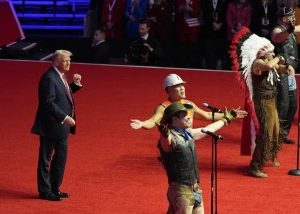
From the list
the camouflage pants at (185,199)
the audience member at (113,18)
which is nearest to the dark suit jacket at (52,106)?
the camouflage pants at (185,199)

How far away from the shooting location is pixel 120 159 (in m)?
13.7

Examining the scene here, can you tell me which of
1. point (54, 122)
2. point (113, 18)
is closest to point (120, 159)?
point (54, 122)

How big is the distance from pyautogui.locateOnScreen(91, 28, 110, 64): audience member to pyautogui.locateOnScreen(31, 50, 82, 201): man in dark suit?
30.6ft

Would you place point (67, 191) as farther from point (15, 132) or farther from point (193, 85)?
point (193, 85)

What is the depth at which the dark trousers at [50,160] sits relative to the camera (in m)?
11.5

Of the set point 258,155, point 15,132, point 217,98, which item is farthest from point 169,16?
point 258,155

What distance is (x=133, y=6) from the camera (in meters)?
21.5

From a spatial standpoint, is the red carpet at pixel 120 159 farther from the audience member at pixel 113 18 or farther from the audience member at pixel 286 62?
the audience member at pixel 113 18

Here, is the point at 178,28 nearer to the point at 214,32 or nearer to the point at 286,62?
the point at 214,32

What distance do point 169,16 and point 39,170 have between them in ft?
33.7

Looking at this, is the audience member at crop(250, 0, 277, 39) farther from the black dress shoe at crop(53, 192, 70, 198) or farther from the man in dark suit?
the black dress shoe at crop(53, 192, 70, 198)

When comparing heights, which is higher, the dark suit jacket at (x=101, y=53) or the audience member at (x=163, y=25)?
the audience member at (x=163, y=25)

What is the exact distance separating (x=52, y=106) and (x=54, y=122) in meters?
0.26

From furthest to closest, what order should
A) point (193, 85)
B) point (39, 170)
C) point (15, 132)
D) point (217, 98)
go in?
point (193, 85) < point (217, 98) < point (15, 132) < point (39, 170)
